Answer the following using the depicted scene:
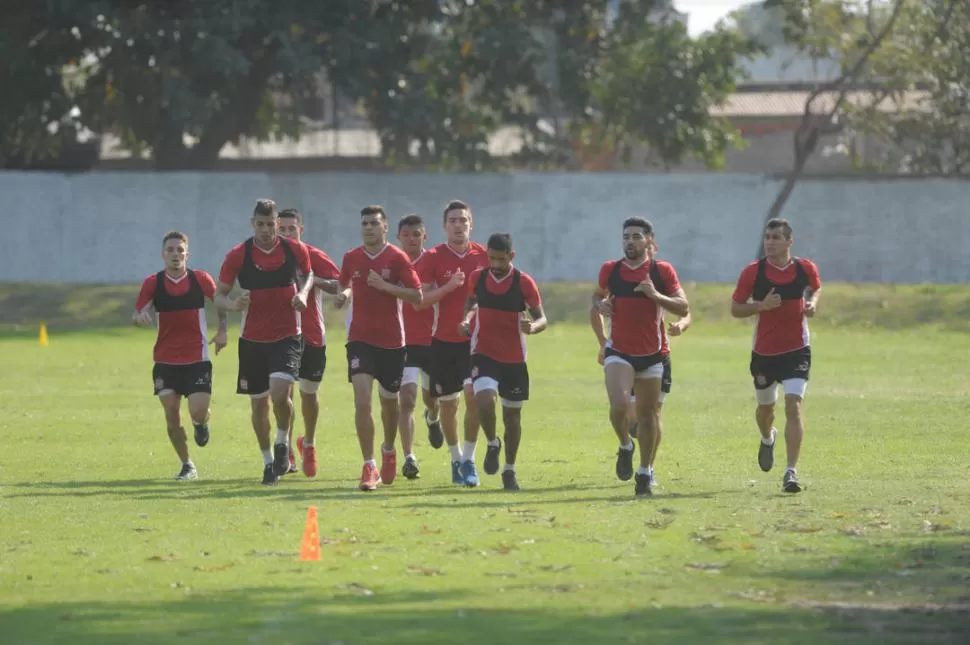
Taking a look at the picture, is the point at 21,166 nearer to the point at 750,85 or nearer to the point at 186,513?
the point at 186,513

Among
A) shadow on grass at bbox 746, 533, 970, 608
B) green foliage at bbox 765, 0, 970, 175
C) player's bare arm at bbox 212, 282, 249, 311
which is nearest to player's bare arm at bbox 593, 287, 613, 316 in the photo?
A: player's bare arm at bbox 212, 282, 249, 311


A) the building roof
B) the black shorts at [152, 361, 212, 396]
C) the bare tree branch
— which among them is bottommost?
the black shorts at [152, 361, 212, 396]

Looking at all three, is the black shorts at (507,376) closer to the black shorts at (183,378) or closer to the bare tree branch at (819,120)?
the black shorts at (183,378)

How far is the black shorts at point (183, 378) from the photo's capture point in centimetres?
1647

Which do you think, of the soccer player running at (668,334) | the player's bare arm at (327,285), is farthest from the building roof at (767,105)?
the player's bare arm at (327,285)

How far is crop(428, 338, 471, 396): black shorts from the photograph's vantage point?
16.5 m

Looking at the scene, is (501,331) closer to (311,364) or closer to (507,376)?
(507,376)

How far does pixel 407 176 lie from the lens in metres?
44.8

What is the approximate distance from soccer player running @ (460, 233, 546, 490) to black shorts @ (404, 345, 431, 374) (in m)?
1.21

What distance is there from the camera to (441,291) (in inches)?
622

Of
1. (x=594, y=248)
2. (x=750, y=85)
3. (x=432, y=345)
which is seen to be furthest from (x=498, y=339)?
(x=750, y=85)

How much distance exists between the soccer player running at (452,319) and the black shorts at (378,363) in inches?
35.1

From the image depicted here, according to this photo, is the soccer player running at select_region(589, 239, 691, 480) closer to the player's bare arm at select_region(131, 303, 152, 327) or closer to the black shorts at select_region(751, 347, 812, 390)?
the black shorts at select_region(751, 347, 812, 390)

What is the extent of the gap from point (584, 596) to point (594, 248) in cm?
3364
